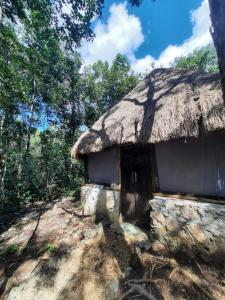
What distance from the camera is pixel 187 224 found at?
3.59 meters

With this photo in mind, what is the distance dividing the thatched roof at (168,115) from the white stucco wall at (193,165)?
0.52 metres

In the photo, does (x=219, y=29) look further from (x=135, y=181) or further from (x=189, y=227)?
(x=135, y=181)

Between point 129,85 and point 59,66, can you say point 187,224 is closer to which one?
point 129,85

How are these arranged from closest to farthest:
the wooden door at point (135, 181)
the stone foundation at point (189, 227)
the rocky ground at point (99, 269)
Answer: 1. the rocky ground at point (99, 269)
2. the stone foundation at point (189, 227)
3. the wooden door at point (135, 181)

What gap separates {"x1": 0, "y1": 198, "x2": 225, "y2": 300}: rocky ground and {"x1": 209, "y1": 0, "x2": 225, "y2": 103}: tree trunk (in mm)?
3024

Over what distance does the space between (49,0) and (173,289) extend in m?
6.49

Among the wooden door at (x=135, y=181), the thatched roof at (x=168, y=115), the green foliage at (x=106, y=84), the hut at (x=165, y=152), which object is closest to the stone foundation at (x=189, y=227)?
the hut at (x=165, y=152)

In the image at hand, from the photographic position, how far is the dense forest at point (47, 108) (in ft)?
27.7

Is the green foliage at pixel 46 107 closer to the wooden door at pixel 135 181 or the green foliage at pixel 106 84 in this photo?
the green foliage at pixel 106 84

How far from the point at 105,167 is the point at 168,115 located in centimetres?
288

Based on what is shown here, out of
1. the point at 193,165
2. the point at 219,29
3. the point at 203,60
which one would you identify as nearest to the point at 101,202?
the point at 193,165

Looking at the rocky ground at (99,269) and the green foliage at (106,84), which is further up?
the green foliage at (106,84)

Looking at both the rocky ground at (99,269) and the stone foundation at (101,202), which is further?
the stone foundation at (101,202)

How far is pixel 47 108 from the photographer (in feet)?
38.5
